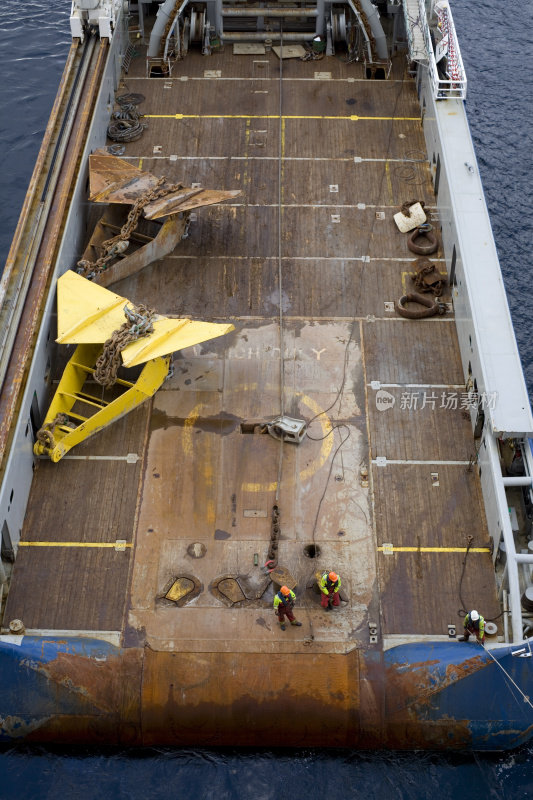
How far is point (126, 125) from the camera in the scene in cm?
3331

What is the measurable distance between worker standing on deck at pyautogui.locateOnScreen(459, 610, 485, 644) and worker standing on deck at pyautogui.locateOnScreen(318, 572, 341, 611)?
8.59 ft

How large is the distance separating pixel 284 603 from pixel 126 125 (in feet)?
62.1

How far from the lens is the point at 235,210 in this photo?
30656 millimetres

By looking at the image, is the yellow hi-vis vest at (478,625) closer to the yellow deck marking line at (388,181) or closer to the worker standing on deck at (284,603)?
the worker standing on deck at (284,603)

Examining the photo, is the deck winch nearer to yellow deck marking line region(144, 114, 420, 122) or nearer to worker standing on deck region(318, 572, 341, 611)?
worker standing on deck region(318, 572, 341, 611)

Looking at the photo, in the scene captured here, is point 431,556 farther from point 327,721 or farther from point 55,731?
point 55,731

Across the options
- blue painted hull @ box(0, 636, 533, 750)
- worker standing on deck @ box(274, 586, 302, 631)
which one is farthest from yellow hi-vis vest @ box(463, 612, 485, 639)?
worker standing on deck @ box(274, 586, 302, 631)

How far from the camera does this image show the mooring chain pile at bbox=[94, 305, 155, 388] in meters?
24.3

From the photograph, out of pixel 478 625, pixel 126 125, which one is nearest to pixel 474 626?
pixel 478 625

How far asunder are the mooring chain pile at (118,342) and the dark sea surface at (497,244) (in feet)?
28.0

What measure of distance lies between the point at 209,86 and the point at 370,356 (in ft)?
46.6

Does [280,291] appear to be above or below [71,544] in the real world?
above

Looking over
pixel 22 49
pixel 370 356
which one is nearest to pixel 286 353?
pixel 370 356

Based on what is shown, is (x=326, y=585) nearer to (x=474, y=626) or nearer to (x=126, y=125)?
(x=474, y=626)
